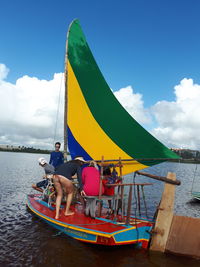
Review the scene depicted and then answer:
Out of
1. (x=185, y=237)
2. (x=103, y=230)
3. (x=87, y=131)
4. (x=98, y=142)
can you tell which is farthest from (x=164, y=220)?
(x=87, y=131)

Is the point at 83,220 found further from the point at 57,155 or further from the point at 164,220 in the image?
the point at 57,155

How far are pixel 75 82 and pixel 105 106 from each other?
194 cm

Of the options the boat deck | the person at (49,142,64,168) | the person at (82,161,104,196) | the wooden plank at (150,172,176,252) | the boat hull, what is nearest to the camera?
the boat hull

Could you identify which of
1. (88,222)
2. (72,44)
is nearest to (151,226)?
(88,222)

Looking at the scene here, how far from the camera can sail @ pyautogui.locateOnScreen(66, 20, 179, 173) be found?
8.91 meters

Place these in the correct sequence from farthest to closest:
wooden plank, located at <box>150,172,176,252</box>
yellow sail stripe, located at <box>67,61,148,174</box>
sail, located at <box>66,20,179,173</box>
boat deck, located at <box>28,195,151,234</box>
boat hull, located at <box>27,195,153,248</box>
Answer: yellow sail stripe, located at <box>67,61,148,174</box>, sail, located at <box>66,20,179,173</box>, wooden plank, located at <box>150,172,176,252</box>, boat deck, located at <box>28,195,151,234</box>, boat hull, located at <box>27,195,153,248</box>

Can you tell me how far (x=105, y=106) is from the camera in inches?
400

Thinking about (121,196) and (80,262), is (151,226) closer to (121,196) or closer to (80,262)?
(121,196)

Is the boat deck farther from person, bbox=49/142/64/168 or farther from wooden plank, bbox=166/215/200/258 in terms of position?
person, bbox=49/142/64/168

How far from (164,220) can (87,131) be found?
478 centimetres

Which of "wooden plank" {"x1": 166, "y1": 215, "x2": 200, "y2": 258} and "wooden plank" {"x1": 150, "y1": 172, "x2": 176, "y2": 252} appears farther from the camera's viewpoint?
"wooden plank" {"x1": 150, "y1": 172, "x2": 176, "y2": 252}

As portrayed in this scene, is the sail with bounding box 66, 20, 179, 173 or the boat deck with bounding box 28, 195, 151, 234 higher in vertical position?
the sail with bounding box 66, 20, 179, 173

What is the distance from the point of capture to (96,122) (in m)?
10.0

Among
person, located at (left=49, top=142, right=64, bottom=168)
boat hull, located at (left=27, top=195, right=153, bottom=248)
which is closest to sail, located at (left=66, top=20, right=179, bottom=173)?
person, located at (left=49, top=142, right=64, bottom=168)
